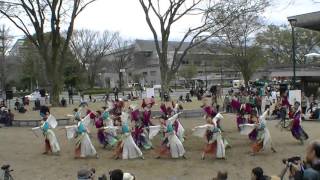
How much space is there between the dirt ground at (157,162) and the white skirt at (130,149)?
0.97 feet

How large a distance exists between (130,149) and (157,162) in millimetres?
1060

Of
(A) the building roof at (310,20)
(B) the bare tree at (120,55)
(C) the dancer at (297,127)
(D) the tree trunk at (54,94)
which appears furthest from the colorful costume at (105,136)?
(B) the bare tree at (120,55)

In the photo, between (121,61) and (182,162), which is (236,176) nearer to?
(182,162)

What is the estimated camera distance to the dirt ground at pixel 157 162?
44.0ft

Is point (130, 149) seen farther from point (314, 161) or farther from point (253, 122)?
point (314, 161)

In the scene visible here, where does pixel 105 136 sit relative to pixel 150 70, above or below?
below

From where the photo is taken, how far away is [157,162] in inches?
587

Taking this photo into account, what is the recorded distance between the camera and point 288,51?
58.0 meters

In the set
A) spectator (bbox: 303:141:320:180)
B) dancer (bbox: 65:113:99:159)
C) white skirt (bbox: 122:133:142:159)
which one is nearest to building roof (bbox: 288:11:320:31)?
white skirt (bbox: 122:133:142:159)

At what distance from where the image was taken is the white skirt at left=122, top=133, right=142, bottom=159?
15383 mm

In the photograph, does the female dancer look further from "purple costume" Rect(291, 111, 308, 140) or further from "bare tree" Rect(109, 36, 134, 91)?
"bare tree" Rect(109, 36, 134, 91)

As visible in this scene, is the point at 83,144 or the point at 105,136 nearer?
the point at 83,144

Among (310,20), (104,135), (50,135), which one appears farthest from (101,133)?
(310,20)

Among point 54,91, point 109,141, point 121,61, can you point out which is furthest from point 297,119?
point 121,61
